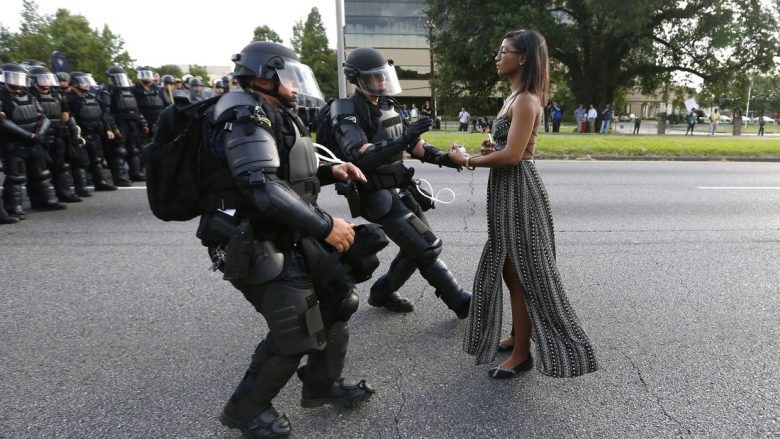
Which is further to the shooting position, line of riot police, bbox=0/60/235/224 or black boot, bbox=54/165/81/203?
black boot, bbox=54/165/81/203

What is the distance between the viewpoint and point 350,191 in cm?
313

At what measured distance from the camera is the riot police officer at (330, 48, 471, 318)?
309 centimetres

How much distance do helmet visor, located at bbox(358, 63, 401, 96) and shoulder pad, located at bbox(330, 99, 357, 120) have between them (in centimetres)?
14

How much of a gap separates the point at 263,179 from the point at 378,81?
1.54 metres

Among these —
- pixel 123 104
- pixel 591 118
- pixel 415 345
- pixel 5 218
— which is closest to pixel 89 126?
pixel 123 104

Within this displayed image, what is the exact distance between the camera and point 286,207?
191cm

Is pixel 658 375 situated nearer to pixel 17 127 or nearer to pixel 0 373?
pixel 0 373

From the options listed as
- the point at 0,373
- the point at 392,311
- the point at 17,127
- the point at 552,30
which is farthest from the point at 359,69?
the point at 552,30

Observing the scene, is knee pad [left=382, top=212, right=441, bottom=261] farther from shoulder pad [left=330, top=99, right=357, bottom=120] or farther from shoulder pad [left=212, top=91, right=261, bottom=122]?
shoulder pad [left=212, top=91, right=261, bottom=122]

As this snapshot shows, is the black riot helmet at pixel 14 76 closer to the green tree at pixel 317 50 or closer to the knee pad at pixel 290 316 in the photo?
the knee pad at pixel 290 316

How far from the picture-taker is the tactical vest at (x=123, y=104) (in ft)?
30.5

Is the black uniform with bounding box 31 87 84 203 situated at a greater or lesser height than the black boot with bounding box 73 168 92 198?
greater

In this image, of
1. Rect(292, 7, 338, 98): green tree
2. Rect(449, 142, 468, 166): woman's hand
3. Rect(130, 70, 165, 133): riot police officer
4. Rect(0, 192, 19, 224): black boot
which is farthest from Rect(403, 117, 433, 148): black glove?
Rect(292, 7, 338, 98): green tree

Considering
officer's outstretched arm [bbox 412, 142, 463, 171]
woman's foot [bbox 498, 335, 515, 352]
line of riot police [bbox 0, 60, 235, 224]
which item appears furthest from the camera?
line of riot police [bbox 0, 60, 235, 224]
